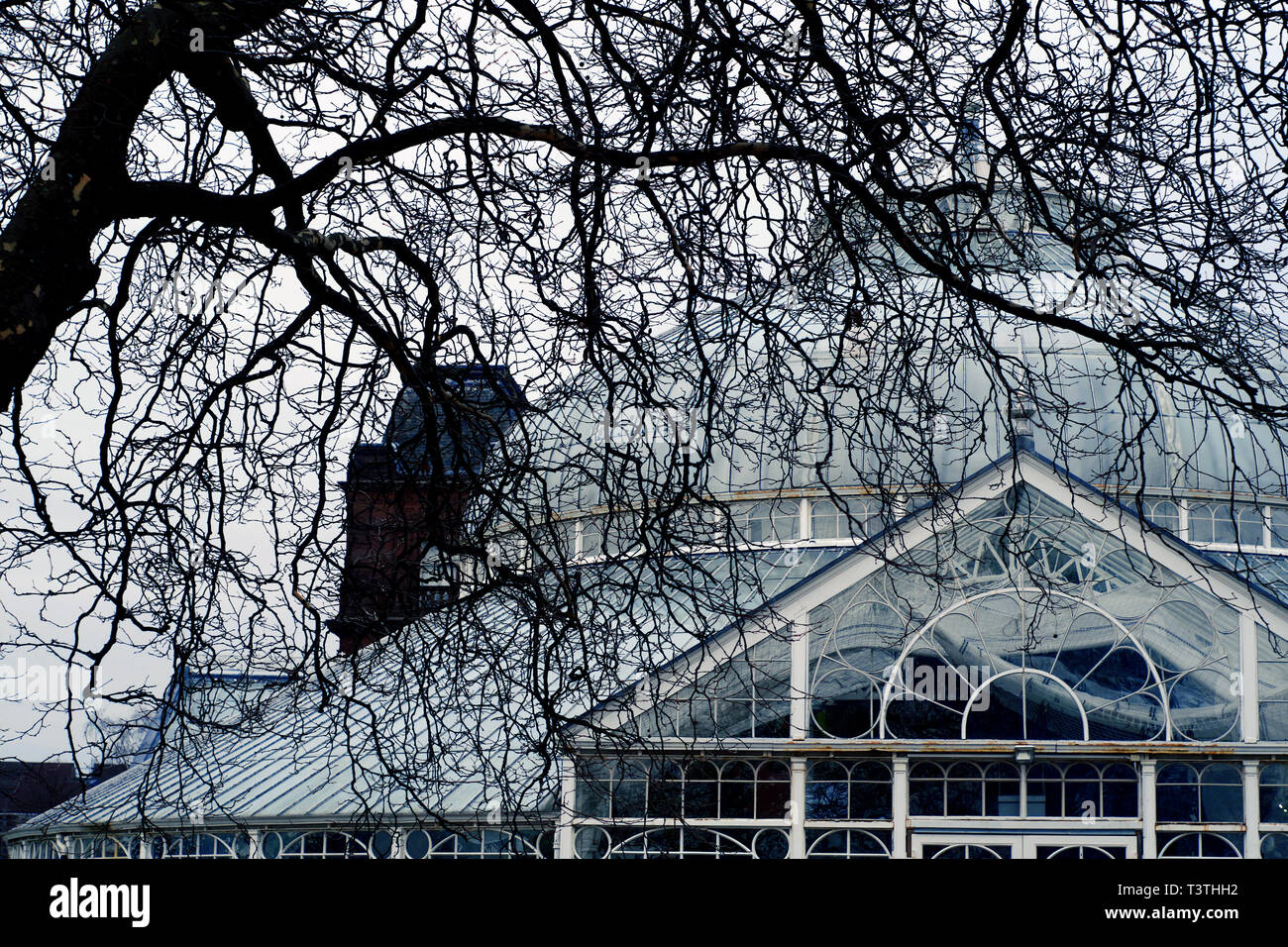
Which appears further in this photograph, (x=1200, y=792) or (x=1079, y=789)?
(x=1079, y=789)

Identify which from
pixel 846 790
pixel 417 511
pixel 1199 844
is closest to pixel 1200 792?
pixel 1199 844

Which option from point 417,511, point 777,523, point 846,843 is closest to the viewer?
point 417,511

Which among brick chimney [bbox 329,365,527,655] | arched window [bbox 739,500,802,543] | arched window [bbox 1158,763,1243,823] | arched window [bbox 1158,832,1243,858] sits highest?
arched window [bbox 739,500,802,543]

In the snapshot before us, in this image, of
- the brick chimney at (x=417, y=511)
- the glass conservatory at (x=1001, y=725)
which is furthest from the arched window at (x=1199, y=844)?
the brick chimney at (x=417, y=511)

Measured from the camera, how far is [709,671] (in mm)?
12969

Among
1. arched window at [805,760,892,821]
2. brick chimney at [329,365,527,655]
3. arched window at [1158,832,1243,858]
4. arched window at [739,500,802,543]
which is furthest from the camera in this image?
arched window at [739,500,802,543]

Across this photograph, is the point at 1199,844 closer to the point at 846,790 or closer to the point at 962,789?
the point at 962,789

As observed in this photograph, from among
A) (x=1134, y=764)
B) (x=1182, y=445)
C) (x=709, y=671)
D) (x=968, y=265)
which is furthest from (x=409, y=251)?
(x=1182, y=445)

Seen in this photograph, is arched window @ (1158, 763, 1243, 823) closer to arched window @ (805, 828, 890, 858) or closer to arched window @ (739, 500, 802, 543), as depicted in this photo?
arched window @ (805, 828, 890, 858)

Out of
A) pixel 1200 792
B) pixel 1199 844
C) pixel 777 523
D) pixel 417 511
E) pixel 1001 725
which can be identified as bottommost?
pixel 1199 844

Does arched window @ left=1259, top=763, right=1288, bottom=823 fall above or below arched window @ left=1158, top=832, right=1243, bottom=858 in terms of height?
above

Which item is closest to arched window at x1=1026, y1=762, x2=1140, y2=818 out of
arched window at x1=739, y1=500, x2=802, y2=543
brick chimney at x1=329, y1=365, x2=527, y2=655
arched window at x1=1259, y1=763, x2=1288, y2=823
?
arched window at x1=1259, y1=763, x2=1288, y2=823

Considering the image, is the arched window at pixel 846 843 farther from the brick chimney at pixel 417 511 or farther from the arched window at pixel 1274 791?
the brick chimney at pixel 417 511
